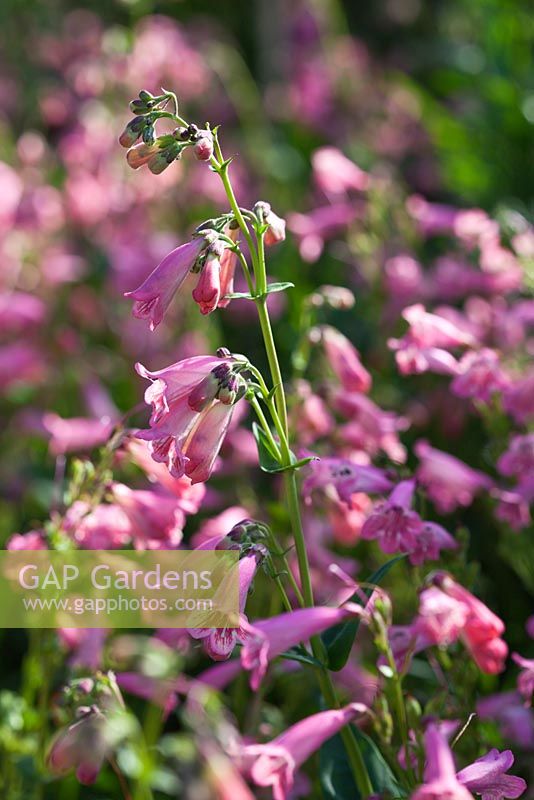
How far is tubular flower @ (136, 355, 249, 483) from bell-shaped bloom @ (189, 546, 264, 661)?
0.11m

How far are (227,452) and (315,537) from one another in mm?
524

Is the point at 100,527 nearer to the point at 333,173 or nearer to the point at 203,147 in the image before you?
the point at 203,147

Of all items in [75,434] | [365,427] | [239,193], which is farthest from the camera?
[239,193]

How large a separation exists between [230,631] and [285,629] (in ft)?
0.25

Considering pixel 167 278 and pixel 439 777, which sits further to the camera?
pixel 167 278

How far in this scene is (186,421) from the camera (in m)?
1.20

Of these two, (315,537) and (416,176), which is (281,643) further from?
(416,176)

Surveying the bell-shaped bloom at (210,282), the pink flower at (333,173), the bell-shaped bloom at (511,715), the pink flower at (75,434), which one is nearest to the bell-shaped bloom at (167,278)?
the bell-shaped bloom at (210,282)

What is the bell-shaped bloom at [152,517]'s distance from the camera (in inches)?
58.1

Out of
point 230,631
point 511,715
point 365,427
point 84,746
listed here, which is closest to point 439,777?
point 230,631

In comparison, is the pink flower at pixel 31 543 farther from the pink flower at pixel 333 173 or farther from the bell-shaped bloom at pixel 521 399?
the pink flower at pixel 333 173

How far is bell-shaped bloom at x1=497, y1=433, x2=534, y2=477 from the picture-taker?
1579 millimetres

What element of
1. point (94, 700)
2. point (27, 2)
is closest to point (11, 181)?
point (27, 2)

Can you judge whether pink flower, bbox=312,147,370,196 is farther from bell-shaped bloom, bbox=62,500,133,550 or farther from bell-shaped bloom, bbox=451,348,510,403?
bell-shaped bloom, bbox=62,500,133,550
